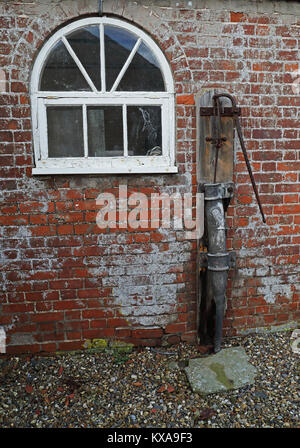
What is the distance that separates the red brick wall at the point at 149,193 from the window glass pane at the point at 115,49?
0.43 feet

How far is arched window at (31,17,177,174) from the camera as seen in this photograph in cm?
244

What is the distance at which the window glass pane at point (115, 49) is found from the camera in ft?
8.07

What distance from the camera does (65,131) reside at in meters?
2.52

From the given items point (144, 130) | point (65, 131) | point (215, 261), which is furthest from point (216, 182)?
point (65, 131)

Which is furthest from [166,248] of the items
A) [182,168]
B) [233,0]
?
[233,0]

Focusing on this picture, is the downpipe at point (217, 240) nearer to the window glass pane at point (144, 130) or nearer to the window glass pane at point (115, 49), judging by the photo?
the window glass pane at point (144, 130)

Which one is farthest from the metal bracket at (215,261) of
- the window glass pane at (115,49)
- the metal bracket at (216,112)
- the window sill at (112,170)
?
the window glass pane at (115,49)

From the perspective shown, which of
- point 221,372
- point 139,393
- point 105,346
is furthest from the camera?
point 105,346

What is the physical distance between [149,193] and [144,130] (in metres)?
0.56

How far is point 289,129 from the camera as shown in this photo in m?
2.68

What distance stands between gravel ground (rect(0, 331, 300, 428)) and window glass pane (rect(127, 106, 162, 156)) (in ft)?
6.07

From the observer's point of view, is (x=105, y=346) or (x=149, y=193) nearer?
(x=149, y=193)

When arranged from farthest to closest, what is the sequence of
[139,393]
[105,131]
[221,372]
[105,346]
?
1. [105,346]
2. [105,131]
3. [221,372]
4. [139,393]

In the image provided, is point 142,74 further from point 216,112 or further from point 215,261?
point 215,261
